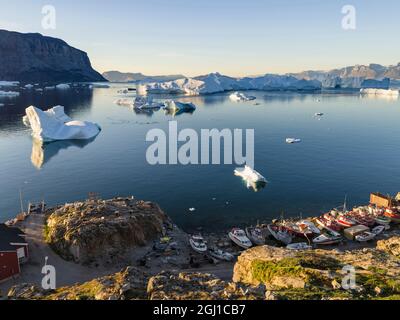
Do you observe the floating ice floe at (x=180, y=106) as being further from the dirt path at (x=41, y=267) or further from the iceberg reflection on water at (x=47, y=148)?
the dirt path at (x=41, y=267)

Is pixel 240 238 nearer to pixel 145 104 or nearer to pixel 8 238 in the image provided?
pixel 8 238

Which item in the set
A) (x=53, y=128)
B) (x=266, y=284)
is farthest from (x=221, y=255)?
(x=53, y=128)

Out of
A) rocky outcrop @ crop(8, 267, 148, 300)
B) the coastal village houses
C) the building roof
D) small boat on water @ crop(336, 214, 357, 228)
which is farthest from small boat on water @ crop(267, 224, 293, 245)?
the building roof

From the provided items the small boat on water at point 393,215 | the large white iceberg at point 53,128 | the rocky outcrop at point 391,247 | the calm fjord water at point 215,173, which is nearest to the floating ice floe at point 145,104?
the calm fjord water at point 215,173

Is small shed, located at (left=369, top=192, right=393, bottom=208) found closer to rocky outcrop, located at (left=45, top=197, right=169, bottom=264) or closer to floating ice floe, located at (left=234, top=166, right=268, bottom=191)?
floating ice floe, located at (left=234, top=166, right=268, bottom=191)

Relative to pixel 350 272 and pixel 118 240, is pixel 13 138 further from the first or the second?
pixel 350 272

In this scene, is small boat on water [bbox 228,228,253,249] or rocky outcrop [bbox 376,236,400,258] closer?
rocky outcrop [bbox 376,236,400,258]

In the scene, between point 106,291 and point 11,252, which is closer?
point 106,291
